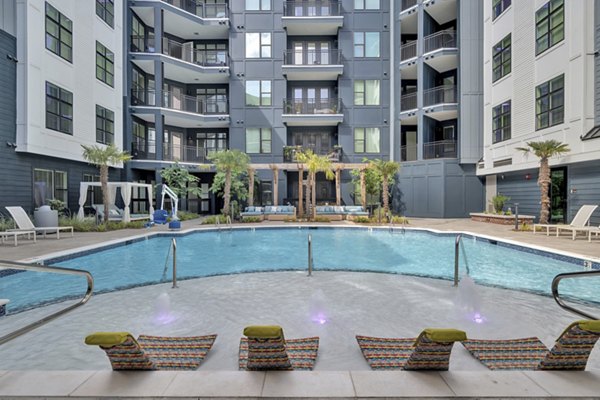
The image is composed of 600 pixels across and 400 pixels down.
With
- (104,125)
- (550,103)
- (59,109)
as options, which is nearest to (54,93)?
(59,109)

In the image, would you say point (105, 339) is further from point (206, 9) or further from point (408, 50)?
point (206, 9)

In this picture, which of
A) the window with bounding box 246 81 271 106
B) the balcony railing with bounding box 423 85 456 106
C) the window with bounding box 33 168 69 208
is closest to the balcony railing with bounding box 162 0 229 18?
the window with bounding box 246 81 271 106

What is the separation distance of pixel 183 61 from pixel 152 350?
21352 millimetres

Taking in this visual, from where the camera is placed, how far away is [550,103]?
14.1 metres

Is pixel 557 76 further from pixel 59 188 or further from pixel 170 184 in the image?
pixel 59 188

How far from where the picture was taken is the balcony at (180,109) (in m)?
20.3

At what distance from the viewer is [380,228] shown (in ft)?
49.9

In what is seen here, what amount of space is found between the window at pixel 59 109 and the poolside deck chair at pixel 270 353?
1554 centimetres

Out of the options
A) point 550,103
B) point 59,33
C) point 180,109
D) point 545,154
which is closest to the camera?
point 545,154

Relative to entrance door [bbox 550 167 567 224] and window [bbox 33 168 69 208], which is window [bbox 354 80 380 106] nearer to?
entrance door [bbox 550 167 567 224]

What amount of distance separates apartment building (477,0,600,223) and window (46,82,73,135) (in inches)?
847

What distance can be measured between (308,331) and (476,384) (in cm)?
200

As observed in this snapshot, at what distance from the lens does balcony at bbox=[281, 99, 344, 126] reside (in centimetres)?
2200

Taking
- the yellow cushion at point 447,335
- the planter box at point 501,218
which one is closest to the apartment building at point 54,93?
the yellow cushion at point 447,335
